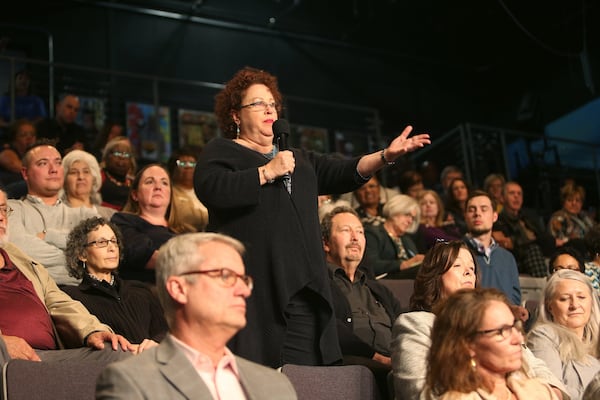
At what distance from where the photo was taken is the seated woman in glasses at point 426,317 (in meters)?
2.73

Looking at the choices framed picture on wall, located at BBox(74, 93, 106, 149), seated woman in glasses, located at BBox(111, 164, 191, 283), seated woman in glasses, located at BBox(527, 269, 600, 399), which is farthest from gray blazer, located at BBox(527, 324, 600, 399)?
framed picture on wall, located at BBox(74, 93, 106, 149)

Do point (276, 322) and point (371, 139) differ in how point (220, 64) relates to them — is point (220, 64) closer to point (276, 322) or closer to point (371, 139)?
point (371, 139)

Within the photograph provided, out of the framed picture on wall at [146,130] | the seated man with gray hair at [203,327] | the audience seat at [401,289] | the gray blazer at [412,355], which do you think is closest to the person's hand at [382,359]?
the gray blazer at [412,355]

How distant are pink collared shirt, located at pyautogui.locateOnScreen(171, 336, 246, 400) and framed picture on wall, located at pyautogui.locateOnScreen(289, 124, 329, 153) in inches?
292

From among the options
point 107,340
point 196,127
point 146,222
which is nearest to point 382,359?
point 107,340

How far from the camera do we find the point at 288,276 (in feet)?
9.03

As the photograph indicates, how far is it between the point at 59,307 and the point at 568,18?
8670 mm

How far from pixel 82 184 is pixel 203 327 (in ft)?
9.44

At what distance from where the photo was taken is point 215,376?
2107 millimetres

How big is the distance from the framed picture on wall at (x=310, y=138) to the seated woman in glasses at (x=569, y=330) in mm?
5794

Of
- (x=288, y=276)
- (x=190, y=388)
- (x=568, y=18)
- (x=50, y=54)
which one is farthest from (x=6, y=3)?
(x=190, y=388)

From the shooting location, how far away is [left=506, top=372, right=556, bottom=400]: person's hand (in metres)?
2.57

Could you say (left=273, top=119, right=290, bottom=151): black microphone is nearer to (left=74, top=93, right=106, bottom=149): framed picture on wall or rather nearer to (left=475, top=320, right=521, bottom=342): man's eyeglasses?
(left=475, top=320, right=521, bottom=342): man's eyeglasses

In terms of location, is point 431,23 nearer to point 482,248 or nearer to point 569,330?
point 482,248
